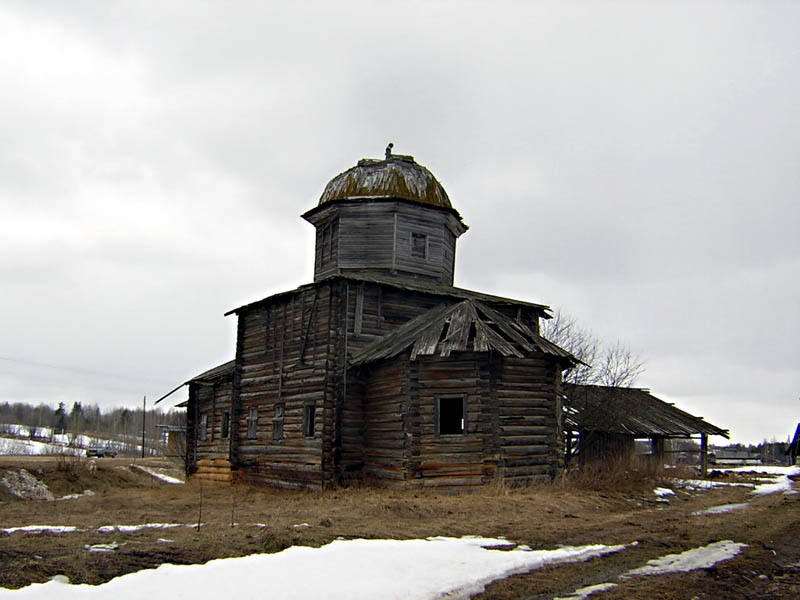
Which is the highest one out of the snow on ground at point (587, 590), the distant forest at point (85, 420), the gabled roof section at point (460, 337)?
the gabled roof section at point (460, 337)

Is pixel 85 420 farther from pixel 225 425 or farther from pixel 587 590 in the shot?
pixel 587 590

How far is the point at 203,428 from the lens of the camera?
33.8 m

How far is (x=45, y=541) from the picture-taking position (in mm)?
10570

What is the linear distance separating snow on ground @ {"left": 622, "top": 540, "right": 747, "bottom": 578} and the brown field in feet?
0.71

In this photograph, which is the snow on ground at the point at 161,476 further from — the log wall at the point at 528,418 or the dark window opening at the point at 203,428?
the log wall at the point at 528,418

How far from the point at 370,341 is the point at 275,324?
4481 millimetres

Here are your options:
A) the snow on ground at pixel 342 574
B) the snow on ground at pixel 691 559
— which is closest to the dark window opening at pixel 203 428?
the snow on ground at pixel 342 574

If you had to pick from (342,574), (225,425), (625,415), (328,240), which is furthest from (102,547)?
(625,415)

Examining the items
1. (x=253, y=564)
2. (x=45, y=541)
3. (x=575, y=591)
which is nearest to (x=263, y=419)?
(x=45, y=541)

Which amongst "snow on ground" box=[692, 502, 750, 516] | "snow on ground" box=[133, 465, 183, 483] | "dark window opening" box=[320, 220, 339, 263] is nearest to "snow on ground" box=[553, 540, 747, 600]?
"snow on ground" box=[692, 502, 750, 516]

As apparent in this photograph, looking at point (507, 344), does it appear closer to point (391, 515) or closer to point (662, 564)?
point (391, 515)

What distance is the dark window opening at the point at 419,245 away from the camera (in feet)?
90.7

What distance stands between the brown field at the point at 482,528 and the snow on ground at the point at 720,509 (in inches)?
14.5

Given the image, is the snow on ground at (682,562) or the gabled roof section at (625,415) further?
the gabled roof section at (625,415)
